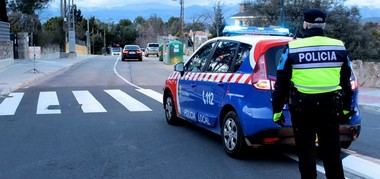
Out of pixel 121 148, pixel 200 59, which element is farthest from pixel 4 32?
pixel 121 148

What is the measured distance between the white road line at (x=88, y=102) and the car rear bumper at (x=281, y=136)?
6.21 meters

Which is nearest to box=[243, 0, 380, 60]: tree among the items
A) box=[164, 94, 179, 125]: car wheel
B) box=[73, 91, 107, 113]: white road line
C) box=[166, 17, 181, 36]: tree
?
box=[73, 91, 107, 113]: white road line

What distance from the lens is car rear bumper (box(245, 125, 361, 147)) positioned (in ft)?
21.9

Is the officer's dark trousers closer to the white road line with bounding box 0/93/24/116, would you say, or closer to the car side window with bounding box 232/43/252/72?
the car side window with bounding box 232/43/252/72

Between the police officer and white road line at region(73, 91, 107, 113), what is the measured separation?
7.99 m

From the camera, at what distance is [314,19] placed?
487 centimetres

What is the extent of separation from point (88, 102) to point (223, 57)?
713 centimetres

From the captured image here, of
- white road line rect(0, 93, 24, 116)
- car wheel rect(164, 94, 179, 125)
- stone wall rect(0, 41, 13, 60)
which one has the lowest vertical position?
white road line rect(0, 93, 24, 116)

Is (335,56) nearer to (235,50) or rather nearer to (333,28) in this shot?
(235,50)

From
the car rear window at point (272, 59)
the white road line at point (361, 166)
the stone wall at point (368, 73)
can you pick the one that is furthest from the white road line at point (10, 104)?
the stone wall at point (368, 73)

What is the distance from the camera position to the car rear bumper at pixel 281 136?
6672 millimetres

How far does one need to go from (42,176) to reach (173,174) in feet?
4.89

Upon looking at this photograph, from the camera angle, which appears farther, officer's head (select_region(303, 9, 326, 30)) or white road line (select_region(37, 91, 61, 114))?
white road line (select_region(37, 91, 61, 114))

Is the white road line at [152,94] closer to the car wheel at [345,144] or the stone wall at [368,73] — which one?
the stone wall at [368,73]
